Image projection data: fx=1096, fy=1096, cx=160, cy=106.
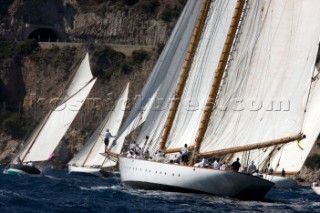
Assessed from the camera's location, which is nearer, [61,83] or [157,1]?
[61,83]

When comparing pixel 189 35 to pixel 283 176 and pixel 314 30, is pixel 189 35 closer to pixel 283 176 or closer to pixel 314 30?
pixel 314 30

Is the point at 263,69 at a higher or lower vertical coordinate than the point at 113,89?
lower

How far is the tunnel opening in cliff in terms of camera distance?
129m

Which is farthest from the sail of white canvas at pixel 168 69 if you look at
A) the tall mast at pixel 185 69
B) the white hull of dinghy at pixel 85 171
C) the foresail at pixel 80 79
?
the foresail at pixel 80 79

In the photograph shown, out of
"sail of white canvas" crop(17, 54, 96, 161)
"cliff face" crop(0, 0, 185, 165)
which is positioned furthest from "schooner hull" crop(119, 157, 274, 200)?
"cliff face" crop(0, 0, 185, 165)

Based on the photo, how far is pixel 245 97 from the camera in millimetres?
44281

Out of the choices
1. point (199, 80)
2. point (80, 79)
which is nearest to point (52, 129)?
point (80, 79)

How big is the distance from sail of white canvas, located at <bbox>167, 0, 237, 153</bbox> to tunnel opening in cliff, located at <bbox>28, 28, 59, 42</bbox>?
8041 cm

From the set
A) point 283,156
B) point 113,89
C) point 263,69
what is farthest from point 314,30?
point 113,89

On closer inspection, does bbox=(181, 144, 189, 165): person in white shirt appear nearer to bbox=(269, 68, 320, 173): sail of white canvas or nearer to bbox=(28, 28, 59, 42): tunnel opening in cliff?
bbox=(269, 68, 320, 173): sail of white canvas

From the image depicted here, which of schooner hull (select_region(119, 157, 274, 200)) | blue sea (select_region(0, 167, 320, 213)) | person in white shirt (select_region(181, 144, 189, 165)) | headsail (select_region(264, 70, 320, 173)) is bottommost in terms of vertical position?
blue sea (select_region(0, 167, 320, 213))

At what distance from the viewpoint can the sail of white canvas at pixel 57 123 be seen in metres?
72.2

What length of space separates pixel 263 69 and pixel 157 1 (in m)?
88.5

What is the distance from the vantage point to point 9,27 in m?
127
